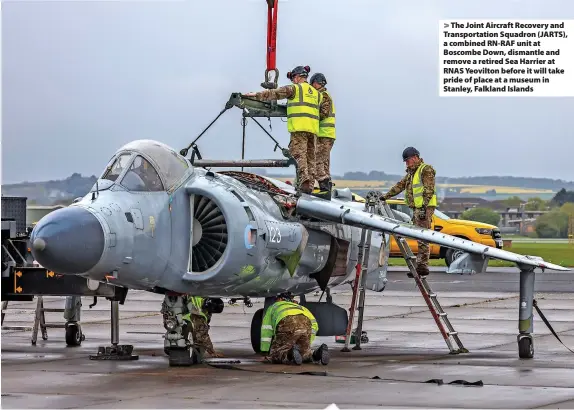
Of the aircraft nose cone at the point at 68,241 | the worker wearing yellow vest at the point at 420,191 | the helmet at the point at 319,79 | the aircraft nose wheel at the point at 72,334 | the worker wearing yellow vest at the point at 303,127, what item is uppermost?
the helmet at the point at 319,79

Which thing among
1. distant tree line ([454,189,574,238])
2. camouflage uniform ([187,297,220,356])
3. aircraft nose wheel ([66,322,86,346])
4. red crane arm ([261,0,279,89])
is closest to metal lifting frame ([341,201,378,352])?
camouflage uniform ([187,297,220,356])

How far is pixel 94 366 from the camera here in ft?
49.5

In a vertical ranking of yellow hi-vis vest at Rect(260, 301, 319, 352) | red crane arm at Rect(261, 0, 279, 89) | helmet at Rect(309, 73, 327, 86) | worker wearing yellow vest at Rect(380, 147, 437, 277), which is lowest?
yellow hi-vis vest at Rect(260, 301, 319, 352)

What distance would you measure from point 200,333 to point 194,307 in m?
0.35

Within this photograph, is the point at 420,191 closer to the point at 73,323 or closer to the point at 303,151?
the point at 303,151

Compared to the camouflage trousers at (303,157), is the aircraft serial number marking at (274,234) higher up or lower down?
lower down

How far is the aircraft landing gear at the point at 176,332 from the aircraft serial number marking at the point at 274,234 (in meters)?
1.30

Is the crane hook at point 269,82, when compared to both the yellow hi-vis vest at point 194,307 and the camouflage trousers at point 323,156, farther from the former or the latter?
the yellow hi-vis vest at point 194,307

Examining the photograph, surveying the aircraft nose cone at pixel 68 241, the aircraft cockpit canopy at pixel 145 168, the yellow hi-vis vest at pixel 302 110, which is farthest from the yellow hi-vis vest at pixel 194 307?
the yellow hi-vis vest at pixel 302 110

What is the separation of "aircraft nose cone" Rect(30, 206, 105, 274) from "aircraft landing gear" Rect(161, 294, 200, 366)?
190cm

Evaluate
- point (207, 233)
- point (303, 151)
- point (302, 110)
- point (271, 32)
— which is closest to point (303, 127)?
point (302, 110)

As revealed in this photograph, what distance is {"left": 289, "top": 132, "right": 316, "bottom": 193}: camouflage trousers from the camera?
54.7ft

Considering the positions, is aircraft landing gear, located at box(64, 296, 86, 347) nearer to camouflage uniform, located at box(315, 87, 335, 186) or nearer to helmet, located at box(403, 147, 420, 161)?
camouflage uniform, located at box(315, 87, 335, 186)

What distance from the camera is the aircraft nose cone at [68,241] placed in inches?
493
